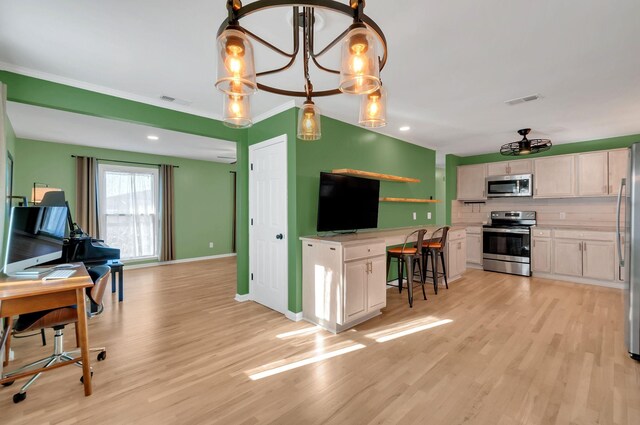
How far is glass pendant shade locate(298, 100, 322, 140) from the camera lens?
69.7 inches

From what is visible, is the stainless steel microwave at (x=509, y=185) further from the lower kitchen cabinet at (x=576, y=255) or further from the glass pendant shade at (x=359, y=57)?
the glass pendant shade at (x=359, y=57)

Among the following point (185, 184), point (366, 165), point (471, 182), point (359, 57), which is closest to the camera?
point (359, 57)

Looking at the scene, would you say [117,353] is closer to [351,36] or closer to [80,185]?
[351,36]

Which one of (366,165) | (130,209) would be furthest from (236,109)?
(130,209)

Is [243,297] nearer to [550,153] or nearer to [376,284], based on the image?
[376,284]

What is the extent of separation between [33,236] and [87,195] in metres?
3.95

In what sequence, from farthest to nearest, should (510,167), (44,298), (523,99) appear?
(510,167)
(523,99)
(44,298)

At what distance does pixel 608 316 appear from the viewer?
3498mm

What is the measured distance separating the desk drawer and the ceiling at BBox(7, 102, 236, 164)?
11.1 feet

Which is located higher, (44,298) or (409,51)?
(409,51)

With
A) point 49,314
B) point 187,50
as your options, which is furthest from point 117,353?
point 187,50

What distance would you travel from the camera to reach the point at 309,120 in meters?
1.79

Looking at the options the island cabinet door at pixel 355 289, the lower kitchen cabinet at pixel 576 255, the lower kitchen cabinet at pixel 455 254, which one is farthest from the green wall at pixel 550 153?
the island cabinet door at pixel 355 289

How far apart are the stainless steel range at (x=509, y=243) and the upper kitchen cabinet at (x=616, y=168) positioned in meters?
1.22
